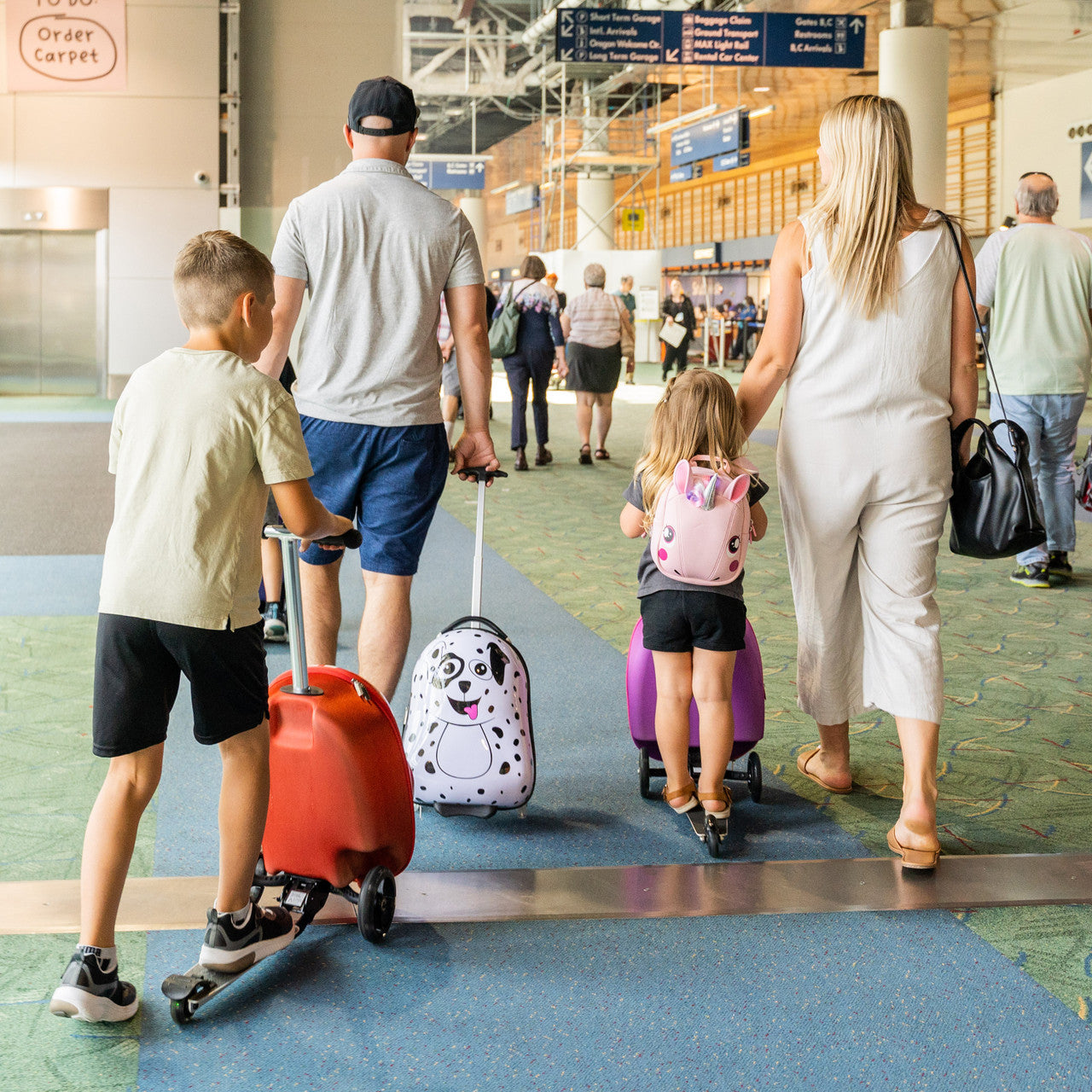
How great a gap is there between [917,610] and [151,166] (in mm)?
12711

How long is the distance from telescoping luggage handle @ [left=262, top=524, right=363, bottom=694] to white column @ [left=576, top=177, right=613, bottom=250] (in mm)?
30282

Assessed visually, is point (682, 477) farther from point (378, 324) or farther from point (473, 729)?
point (378, 324)

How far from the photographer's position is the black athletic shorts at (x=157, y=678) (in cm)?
212

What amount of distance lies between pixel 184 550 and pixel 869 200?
169 centimetres

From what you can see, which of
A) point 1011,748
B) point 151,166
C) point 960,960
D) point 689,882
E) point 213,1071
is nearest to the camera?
point 213,1071

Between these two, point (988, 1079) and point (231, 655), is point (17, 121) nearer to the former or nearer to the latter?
point (231, 655)

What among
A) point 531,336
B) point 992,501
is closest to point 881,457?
point 992,501

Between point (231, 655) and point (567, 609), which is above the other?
point (231, 655)

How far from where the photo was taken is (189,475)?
2.10 metres

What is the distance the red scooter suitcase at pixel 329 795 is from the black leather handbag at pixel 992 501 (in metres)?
1.44

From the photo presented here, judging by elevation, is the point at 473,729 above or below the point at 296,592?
below

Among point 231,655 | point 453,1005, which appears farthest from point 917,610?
point 231,655

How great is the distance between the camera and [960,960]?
8.09ft

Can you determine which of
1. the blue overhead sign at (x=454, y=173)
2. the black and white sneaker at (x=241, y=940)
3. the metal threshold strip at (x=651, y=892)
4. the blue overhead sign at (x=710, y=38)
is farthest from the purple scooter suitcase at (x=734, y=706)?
the blue overhead sign at (x=454, y=173)
